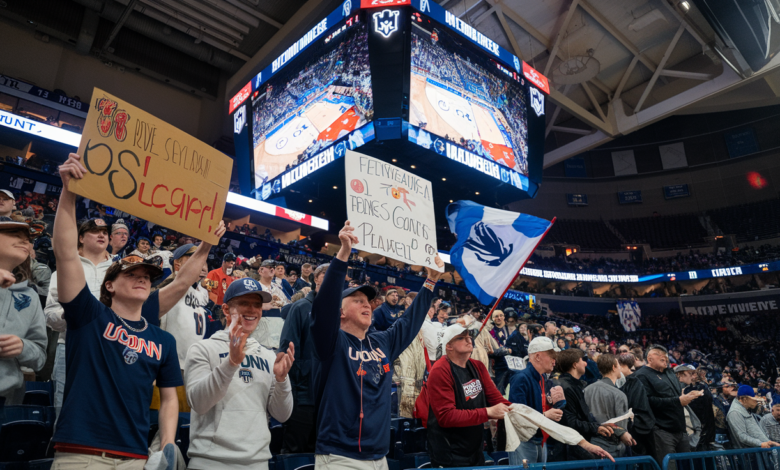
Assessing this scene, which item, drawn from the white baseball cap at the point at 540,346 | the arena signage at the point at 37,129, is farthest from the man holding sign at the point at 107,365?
the arena signage at the point at 37,129

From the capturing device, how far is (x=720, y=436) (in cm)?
727

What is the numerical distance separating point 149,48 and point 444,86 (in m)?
14.4

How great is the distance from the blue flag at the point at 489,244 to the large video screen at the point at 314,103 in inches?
303

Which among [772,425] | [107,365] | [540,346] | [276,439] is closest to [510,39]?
[772,425]

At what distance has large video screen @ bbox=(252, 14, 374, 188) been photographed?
12.0 metres

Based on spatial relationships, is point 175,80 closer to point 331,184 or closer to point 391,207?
point 331,184

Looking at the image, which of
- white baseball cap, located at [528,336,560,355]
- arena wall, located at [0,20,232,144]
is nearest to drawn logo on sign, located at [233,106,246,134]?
arena wall, located at [0,20,232,144]

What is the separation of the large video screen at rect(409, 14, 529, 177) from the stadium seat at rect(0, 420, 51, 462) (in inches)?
384

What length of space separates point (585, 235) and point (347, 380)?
104 ft

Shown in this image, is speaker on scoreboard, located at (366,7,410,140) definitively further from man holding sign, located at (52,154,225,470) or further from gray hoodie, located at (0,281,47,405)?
man holding sign, located at (52,154,225,470)

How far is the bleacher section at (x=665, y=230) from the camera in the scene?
29.9 m

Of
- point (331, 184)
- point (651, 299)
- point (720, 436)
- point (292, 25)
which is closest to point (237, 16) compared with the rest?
point (292, 25)

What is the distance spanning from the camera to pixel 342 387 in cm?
249

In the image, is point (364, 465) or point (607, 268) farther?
point (607, 268)
